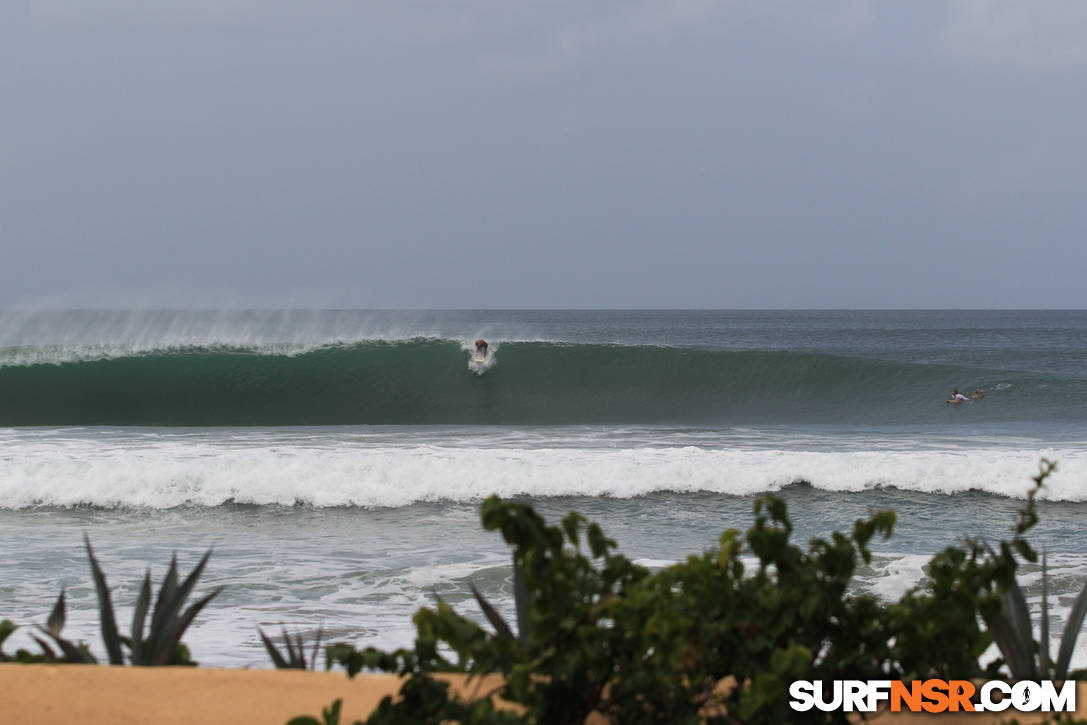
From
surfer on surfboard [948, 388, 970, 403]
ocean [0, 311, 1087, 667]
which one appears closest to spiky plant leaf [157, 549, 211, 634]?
ocean [0, 311, 1087, 667]

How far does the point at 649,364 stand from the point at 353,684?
20020 mm

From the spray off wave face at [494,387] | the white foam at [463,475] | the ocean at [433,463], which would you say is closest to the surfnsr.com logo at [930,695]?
the ocean at [433,463]

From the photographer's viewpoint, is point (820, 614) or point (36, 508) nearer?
point (820, 614)

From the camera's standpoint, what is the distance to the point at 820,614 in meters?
2.05

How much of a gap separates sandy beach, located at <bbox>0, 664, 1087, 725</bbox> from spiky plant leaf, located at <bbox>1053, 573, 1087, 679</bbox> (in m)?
0.08

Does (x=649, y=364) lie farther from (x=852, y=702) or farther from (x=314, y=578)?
(x=852, y=702)

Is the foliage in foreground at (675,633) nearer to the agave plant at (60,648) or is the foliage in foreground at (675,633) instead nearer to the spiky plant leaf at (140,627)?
the spiky plant leaf at (140,627)

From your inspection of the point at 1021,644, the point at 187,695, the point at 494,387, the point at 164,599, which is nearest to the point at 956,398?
the point at 494,387

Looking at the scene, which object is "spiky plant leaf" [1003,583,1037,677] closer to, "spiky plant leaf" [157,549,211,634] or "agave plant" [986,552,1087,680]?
"agave plant" [986,552,1087,680]

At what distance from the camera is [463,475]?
9.62 meters

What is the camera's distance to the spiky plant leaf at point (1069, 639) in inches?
103

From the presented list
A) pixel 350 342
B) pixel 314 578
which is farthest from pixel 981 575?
pixel 350 342

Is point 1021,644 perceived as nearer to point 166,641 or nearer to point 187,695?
point 187,695

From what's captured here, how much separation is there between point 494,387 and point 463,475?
1127 cm
